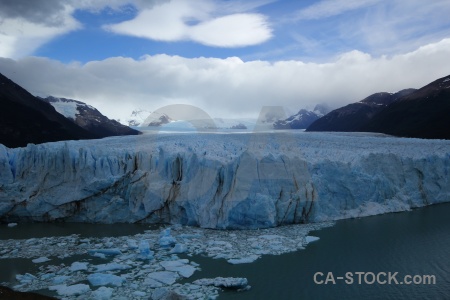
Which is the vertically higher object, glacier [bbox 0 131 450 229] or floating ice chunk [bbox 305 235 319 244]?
glacier [bbox 0 131 450 229]

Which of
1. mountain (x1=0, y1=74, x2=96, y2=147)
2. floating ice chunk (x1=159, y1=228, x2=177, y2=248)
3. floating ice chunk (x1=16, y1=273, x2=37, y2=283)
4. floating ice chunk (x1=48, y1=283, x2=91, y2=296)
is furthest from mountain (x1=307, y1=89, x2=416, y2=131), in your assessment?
floating ice chunk (x1=16, y1=273, x2=37, y2=283)

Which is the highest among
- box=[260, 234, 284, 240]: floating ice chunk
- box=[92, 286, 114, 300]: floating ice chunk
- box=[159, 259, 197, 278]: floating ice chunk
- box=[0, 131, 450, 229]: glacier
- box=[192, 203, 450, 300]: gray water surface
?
box=[0, 131, 450, 229]: glacier

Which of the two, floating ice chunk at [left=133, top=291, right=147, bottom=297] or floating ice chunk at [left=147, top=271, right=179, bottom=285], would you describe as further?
floating ice chunk at [left=147, top=271, right=179, bottom=285]

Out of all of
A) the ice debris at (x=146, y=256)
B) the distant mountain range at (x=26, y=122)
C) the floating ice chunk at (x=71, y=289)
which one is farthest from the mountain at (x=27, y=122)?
the floating ice chunk at (x=71, y=289)

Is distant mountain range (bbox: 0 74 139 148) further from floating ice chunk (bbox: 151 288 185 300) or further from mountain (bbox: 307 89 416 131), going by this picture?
mountain (bbox: 307 89 416 131)

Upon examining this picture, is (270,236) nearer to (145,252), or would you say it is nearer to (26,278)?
(145,252)

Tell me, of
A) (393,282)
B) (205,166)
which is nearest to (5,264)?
(205,166)
